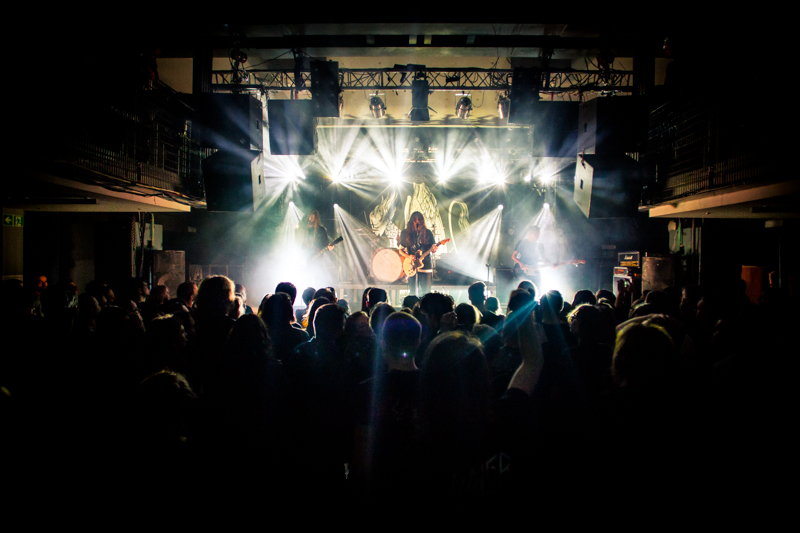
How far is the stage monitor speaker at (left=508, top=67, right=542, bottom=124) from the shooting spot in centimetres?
641

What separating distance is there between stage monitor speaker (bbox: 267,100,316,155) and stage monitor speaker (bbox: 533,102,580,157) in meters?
3.43

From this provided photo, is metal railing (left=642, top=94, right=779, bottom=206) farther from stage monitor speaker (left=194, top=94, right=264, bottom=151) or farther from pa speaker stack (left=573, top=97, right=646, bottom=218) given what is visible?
stage monitor speaker (left=194, top=94, right=264, bottom=151)

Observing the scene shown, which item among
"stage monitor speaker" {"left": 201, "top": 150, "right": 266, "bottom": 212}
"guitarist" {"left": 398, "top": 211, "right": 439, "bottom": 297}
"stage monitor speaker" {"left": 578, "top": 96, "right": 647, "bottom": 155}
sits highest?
"stage monitor speaker" {"left": 578, "top": 96, "right": 647, "bottom": 155}

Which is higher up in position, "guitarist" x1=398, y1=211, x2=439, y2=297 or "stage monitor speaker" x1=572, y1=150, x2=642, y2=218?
"stage monitor speaker" x1=572, y1=150, x2=642, y2=218

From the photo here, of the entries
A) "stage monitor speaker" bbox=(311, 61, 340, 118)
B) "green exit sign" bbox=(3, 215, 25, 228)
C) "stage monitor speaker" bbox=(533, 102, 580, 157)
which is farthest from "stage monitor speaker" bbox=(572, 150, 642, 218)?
"green exit sign" bbox=(3, 215, 25, 228)

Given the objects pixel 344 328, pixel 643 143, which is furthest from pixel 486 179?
pixel 344 328

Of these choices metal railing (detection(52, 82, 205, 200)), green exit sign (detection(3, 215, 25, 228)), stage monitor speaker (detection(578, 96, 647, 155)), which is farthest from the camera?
green exit sign (detection(3, 215, 25, 228))

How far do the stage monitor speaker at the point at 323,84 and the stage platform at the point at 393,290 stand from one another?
4.61m

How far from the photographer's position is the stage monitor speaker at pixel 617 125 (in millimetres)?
5648

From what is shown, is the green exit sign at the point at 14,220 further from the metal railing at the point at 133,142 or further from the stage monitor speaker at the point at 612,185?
the stage monitor speaker at the point at 612,185

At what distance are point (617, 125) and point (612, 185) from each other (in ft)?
2.61

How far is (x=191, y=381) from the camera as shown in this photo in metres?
2.47

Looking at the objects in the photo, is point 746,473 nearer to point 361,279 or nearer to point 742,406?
point 742,406

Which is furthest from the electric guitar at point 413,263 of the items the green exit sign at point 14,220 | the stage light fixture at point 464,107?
the green exit sign at point 14,220
